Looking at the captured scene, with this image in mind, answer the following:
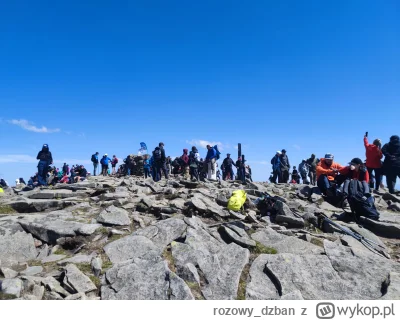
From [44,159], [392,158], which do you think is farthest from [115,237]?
[392,158]

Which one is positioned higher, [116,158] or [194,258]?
[116,158]

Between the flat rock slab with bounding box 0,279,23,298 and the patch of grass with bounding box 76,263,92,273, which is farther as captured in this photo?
the patch of grass with bounding box 76,263,92,273

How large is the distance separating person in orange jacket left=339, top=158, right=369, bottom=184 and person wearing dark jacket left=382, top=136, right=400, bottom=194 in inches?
156

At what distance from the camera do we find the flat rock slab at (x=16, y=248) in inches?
255

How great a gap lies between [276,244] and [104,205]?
6.56 m

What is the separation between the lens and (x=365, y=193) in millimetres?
10430

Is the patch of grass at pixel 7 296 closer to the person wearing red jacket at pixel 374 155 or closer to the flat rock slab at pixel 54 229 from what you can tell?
the flat rock slab at pixel 54 229

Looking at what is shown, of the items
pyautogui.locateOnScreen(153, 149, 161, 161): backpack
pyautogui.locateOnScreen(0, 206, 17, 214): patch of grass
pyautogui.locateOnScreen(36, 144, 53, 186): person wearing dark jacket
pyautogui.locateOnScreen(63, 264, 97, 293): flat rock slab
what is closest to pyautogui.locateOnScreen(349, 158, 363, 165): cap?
pyautogui.locateOnScreen(63, 264, 97, 293): flat rock slab

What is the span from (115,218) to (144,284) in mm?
3803

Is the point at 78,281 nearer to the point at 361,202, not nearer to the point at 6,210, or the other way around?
the point at 6,210

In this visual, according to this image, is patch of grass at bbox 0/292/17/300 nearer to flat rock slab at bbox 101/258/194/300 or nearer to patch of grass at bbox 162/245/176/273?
flat rock slab at bbox 101/258/194/300

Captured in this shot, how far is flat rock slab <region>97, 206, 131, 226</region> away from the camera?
8.47 meters
